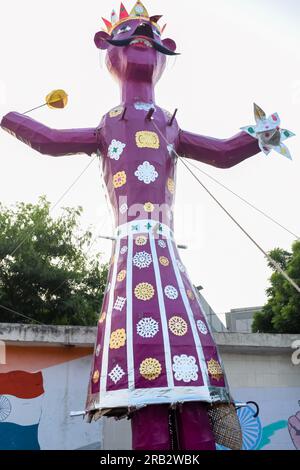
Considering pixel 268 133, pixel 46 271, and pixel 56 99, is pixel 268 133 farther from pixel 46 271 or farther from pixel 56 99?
pixel 46 271

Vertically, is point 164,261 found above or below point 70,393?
above

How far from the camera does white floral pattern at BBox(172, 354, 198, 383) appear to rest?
10.4ft

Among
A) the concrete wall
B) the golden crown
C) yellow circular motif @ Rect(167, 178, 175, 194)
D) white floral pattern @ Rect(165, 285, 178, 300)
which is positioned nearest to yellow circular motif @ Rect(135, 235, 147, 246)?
white floral pattern @ Rect(165, 285, 178, 300)

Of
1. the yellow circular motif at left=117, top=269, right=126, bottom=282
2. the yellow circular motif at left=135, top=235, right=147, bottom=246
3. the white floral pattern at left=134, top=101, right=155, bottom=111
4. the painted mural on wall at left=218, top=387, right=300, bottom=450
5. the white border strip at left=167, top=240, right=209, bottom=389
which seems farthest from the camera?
the painted mural on wall at left=218, top=387, right=300, bottom=450

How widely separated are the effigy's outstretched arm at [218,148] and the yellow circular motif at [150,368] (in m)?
2.24

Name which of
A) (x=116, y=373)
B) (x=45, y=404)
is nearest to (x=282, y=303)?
(x=45, y=404)

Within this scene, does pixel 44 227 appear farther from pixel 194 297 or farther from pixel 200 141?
pixel 194 297

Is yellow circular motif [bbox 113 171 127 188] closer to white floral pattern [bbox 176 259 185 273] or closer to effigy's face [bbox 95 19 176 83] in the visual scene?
white floral pattern [bbox 176 259 185 273]

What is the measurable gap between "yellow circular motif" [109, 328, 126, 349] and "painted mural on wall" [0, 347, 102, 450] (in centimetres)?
204

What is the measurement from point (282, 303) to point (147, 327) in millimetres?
8644

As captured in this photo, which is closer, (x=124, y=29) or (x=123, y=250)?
(x=123, y=250)

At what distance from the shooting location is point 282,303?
11289 millimetres

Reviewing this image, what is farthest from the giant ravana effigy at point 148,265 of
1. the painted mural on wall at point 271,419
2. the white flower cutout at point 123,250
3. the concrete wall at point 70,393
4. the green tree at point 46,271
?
the green tree at point 46,271

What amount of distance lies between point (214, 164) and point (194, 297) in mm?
1612
